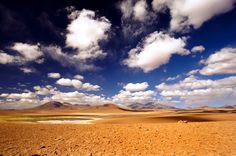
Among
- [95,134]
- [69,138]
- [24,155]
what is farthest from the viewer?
[95,134]

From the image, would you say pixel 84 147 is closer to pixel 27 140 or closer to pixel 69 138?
pixel 69 138

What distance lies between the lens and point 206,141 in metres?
20.0

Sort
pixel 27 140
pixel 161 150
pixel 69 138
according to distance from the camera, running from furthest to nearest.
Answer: pixel 69 138 < pixel 27 140 < pixel 161 150

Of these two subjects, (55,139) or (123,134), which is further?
(123,134)

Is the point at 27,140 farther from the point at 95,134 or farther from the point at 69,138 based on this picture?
A: the point at 95,134

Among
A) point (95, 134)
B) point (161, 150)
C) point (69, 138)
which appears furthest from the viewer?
point (95, 134)

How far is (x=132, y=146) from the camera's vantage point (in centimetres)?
1886

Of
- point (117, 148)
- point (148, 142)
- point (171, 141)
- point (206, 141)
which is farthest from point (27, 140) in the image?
point (206, 141)

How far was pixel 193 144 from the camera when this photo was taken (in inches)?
757

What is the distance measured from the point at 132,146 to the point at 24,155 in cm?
883

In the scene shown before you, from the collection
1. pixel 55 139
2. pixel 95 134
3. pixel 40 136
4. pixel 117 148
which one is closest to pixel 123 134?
pixel 95 134

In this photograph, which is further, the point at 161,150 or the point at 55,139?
the point at 55,139

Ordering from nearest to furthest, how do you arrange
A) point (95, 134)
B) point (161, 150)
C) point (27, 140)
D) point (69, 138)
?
point (161, 150), point (27, 140), point (69, 138), point (95, 134)

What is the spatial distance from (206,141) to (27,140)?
16.5 meters
